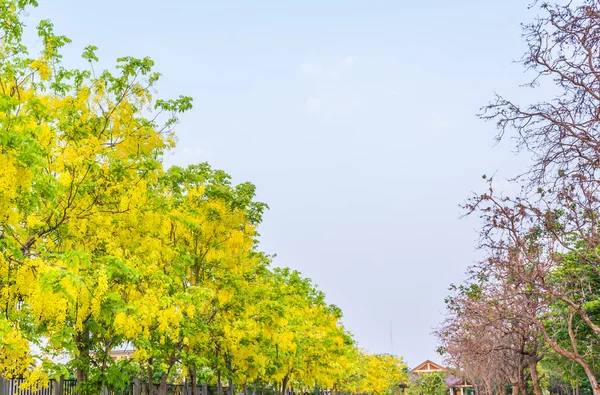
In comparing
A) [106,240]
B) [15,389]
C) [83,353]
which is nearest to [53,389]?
[15,389]

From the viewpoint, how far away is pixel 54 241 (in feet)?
34.0

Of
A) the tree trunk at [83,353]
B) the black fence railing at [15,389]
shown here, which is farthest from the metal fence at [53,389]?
the tree trunk at [83,353]

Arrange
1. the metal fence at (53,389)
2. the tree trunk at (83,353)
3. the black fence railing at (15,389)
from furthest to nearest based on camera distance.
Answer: the metal fence at (53,389)
the black fence railing at (15,389)
the tree trunk at (83,353)

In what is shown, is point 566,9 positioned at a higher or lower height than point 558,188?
higher

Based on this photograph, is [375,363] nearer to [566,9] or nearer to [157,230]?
[157,230]

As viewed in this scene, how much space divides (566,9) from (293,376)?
23967mm

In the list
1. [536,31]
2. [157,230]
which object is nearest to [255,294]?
[157,230]

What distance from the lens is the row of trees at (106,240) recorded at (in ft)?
23.9

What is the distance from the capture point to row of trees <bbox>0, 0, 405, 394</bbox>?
23.9ft

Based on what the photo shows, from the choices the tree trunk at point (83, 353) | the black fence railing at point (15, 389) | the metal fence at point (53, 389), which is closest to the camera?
the tree trunk at point (83, 353)

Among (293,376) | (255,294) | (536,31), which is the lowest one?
(293,376)

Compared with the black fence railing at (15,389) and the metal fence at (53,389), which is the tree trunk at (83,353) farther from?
the black fence railing at (15,389)

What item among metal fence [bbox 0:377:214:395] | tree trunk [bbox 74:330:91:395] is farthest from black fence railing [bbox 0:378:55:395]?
tree trunk [bbox 74:330:91:395]

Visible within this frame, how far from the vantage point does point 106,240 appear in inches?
397
